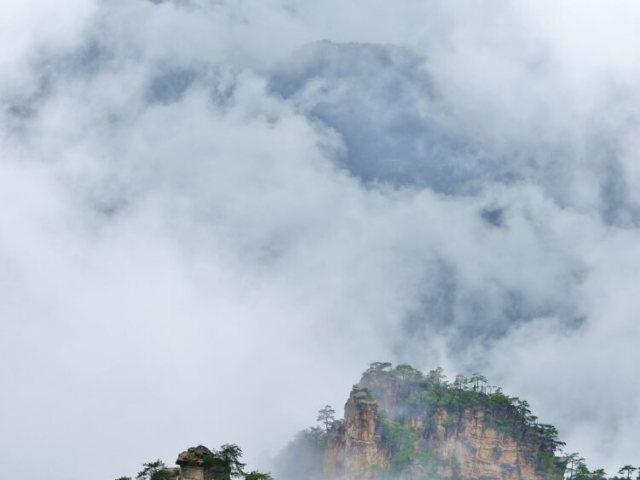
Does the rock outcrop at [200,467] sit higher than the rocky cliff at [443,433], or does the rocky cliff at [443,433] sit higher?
the rocky cliff at [443,433]

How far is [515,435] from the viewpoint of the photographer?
136 meters

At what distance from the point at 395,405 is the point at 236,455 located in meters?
44.7

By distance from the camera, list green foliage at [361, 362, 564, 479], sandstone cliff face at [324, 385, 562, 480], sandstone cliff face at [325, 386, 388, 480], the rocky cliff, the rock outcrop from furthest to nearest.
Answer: green foliage at [361, 362, 564, 479], sandstone cliff face at [324, 385, 562, 480], the rocky cliff, sandstone cliff face at [325, 386, 388, 480], the rock outcrop

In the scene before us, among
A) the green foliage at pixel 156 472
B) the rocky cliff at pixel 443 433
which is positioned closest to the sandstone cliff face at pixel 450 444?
the rocky cliff at pixel 443 433

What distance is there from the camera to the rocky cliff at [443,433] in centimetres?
13200

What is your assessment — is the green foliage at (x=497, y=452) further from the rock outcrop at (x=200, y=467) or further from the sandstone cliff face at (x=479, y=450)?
the rock outcrop at (x=200, y=467)

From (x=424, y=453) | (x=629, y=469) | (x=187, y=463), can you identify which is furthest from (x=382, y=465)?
(x=187, y=463)

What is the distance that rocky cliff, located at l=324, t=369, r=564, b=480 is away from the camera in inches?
5197

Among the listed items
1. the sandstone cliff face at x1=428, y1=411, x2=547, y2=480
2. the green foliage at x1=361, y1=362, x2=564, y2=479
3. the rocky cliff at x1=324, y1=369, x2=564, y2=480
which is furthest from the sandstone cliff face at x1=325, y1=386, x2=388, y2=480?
the sandstone cliff face at x1=428, y1=411, x2=547, y2=480

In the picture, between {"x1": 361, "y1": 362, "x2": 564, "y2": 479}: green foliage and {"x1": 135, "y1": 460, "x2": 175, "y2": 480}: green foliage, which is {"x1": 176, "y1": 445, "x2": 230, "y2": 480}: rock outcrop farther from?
{"x1": 361, "y1": 362, "x2": 564, "y2": 479}: green foliage

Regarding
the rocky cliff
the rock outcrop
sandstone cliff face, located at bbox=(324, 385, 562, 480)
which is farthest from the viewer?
sandstone cliff face, located at bbox=(324, 385, 562, 480)

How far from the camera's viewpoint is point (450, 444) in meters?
136

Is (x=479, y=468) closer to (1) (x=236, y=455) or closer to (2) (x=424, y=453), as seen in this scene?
(2) (x=424, y=453)

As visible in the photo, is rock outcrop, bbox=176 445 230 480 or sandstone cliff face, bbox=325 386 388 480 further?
sandstone cliff face, bbox=325 386 388 480
